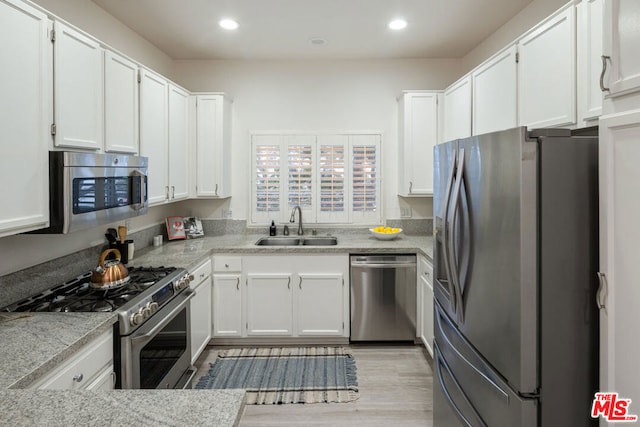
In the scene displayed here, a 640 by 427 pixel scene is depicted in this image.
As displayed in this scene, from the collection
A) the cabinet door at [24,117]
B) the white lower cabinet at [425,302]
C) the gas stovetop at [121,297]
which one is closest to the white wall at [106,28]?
the cabinet door at [24,117]

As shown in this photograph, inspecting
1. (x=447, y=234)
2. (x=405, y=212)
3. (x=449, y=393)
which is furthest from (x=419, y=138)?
(x=449, y=393)

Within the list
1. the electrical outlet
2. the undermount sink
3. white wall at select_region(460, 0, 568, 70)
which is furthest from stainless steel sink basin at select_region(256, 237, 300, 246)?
white wall at select_region(460, 0, 568, 70)

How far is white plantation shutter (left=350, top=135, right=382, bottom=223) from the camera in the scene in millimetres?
4113

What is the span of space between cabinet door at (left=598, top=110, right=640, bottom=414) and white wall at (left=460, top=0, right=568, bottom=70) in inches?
68.7

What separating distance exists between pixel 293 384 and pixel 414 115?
264cm

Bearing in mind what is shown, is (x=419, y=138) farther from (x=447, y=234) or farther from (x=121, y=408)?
(x=121, y=408)

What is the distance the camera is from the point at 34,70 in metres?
1.70

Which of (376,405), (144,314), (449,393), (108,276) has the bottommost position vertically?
(376,405)

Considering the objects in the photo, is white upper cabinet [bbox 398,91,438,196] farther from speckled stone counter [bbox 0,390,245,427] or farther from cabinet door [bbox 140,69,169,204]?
speckled stone counter [bbox 0,390,245,427]

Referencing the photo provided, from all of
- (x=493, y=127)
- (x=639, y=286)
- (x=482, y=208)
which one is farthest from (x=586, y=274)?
(x=493, y=127)

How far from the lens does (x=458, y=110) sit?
336cm

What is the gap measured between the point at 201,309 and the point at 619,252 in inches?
112

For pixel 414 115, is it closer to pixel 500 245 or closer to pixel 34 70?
pixel 500 245

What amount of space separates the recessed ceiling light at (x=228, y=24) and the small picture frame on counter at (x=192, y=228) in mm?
1890
